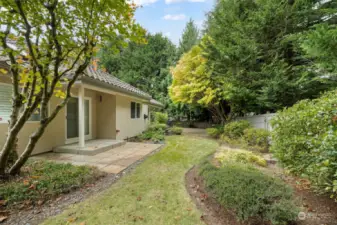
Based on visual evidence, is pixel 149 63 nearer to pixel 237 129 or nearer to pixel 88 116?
pixel 88 116

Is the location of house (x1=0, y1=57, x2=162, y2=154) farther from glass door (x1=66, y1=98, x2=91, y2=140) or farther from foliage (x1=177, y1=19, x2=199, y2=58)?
foliage (x1=177, y1=19, x2=199, y2=58)

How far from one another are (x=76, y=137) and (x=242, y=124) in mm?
7838

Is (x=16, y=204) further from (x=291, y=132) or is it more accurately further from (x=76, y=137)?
(x=291, y=132)

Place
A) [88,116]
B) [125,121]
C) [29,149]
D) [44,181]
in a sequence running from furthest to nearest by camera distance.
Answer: [125,121]
[88,116]
[29,149]
[44,181]

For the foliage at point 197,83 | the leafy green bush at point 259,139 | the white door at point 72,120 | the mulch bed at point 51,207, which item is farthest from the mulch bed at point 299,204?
the foliage at point 197,83

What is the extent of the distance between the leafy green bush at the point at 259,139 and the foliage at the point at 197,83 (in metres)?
3.74

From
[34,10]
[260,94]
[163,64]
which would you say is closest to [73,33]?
[34,10]

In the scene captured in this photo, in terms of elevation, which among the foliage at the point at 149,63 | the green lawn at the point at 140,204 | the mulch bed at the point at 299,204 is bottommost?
the mulch bed at the point at 299,204

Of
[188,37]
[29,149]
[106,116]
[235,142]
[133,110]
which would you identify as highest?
[188,37]

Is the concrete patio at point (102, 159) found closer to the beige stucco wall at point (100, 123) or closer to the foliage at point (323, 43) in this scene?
the beige stucco wall at point (100, 123)

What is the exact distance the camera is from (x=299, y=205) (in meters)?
2.71

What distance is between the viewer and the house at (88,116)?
5.41m

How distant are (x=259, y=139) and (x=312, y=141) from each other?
5055 mm

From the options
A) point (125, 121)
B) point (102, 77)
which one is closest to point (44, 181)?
point (102, 77)
